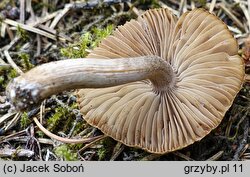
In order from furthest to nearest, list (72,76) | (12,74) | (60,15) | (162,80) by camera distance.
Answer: (60,15)
(12,74)
(162,80)
(72,76)

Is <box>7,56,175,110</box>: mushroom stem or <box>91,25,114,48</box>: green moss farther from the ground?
<box>91,25,114,48</box>: green moss

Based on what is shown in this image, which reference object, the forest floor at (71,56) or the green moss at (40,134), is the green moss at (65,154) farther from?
the green moss at (40,134)

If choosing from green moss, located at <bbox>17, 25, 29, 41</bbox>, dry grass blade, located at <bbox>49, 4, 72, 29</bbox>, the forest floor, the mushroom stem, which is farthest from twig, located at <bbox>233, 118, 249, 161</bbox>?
green moss, located at <bbox>17, 25, 29, 41</bbox>

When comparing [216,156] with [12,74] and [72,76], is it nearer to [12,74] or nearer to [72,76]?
[72,76]

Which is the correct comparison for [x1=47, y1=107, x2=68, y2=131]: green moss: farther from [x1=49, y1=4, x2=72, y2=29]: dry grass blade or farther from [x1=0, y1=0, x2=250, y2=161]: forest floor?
[x1=49, y1=4, x2=72, y2=29]: dry grass blade

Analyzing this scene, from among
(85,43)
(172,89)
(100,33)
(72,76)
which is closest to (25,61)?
(85,43)

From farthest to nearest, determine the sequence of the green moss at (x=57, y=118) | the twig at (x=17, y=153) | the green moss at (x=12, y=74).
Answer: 1. the green moss at (x=12, y=74)
2. the green moss at (x=57, y=118)
3. the twig at (x=17, y=153)

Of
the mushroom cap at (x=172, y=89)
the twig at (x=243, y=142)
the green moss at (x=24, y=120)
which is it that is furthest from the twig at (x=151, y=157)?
the green moss at (x=24, y=120)

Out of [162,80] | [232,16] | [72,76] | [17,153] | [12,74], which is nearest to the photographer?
[72,76]
